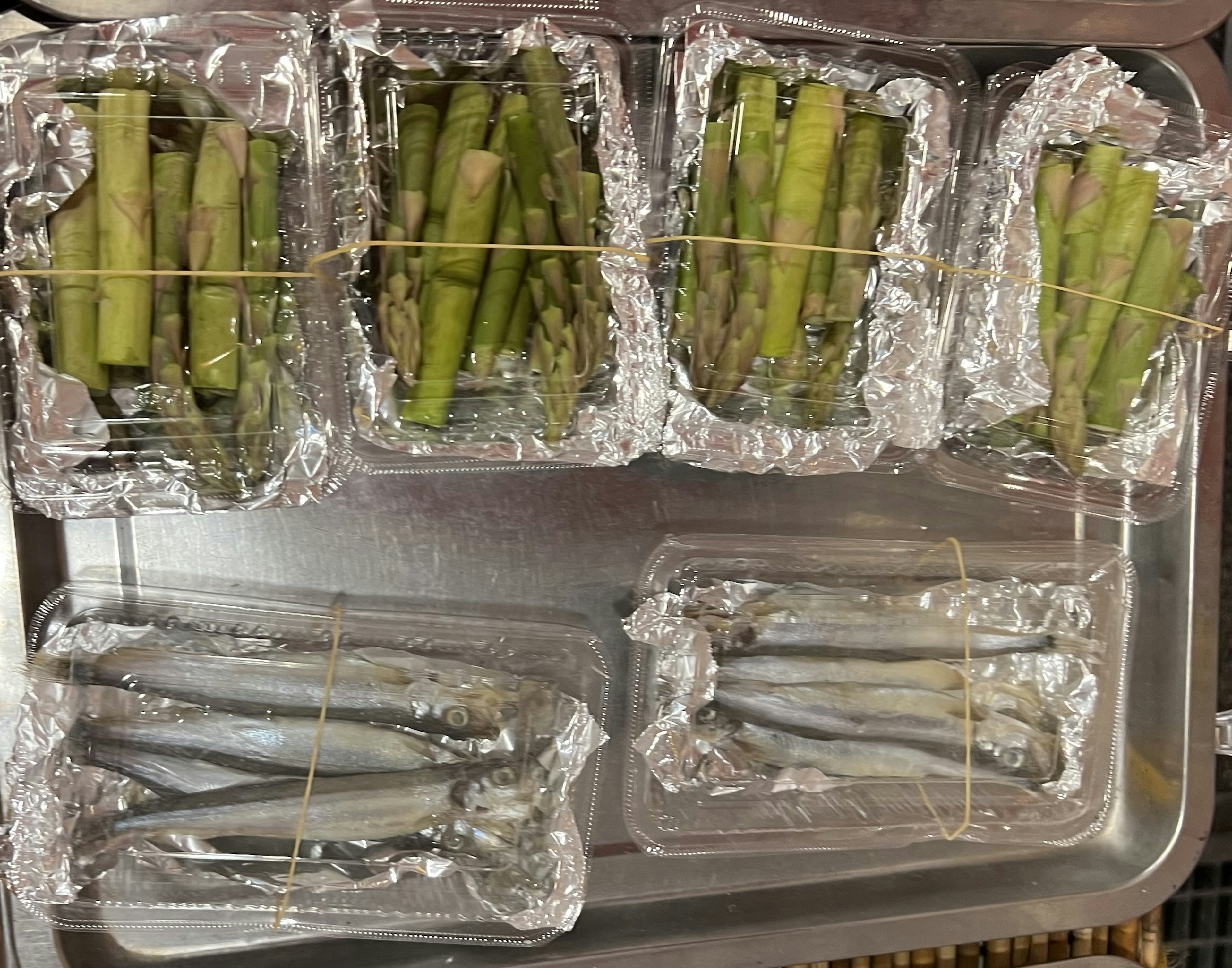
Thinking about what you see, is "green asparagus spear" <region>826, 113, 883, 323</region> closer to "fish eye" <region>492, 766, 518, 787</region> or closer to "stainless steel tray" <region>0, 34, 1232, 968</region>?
"stainless steel tray" <region>0, 34, 1232, 968</region>

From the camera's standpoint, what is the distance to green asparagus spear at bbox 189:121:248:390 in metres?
1.08

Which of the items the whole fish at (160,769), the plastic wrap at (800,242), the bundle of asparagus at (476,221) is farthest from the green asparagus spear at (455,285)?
the whole fish at (160,769)

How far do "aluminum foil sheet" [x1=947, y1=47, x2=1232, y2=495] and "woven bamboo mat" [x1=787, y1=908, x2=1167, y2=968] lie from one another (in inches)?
32.9

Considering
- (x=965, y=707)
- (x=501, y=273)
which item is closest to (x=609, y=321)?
(x=501, y=273)

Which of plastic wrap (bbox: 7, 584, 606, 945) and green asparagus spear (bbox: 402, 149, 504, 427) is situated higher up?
green asparagus spear (bbox: 402, 149, 504, 427)

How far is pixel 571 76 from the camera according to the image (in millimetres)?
1135

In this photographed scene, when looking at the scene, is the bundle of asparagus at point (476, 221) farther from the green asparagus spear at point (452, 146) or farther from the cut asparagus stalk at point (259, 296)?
the cut asparagus stalk at point (259, 296)

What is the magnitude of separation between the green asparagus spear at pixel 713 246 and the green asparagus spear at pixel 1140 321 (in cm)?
60

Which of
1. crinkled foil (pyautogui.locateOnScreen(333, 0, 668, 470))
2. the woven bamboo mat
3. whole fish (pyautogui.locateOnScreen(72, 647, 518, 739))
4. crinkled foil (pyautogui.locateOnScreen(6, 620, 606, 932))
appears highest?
crinkled foil (pyautogui.locateOnScreen(333, 0, 668, 470))

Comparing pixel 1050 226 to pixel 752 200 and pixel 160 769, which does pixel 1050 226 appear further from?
pixel 160 769

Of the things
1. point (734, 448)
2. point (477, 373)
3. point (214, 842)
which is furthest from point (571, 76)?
point (214, 842)

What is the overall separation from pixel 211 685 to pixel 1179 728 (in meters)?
1.58

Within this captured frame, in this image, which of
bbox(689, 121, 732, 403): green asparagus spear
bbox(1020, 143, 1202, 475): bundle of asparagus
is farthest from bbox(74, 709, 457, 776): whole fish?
bbox(1020, 143, 1202, 475): bundle of asparagus

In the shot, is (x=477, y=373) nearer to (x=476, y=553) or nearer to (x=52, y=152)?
(x=476, y=553)
